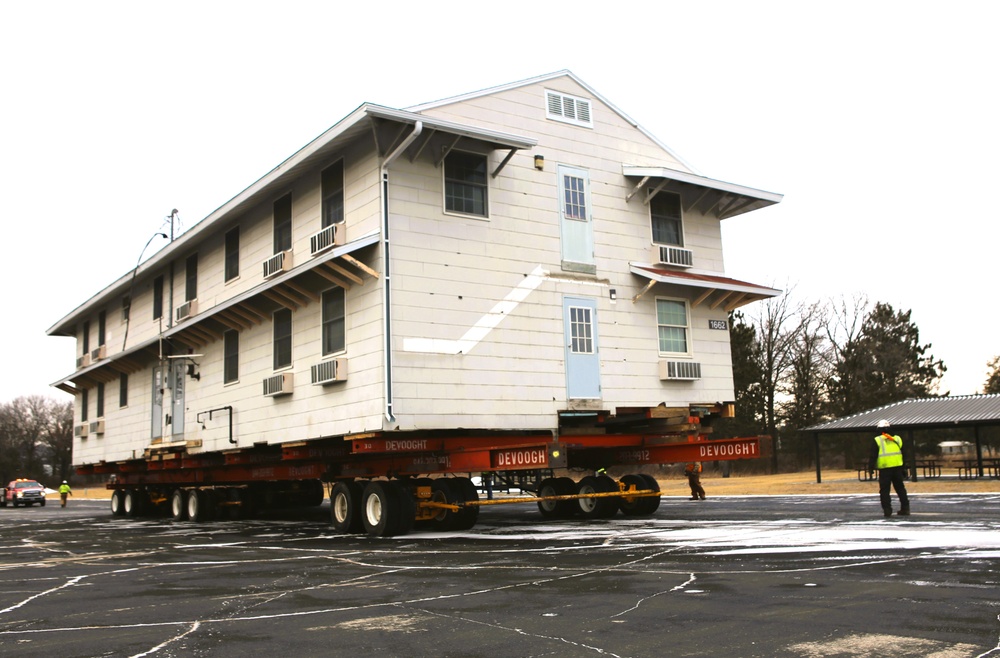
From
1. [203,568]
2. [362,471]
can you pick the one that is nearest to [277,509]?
[362,471]

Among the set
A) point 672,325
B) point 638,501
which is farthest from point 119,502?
point 672,325

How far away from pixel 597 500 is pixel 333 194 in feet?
26.4

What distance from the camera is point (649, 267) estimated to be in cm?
1873

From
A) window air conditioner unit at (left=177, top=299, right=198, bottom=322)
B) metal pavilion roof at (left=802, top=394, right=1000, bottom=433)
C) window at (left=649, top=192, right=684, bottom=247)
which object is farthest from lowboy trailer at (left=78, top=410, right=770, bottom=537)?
metal pavilion roof at (left=802, top=394, right=1000, bottom=433)

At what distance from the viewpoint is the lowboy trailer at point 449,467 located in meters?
15.7

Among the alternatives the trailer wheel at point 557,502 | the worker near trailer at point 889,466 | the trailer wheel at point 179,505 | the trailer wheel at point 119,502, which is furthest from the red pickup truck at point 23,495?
the worker near trailer at point 889,466

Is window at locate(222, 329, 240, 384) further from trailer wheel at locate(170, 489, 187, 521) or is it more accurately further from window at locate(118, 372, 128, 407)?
window at locate(118, 372, 128, 407)

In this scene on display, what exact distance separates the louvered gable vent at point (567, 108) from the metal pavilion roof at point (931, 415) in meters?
18.3

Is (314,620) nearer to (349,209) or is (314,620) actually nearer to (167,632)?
(167,632)

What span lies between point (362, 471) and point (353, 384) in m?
2.04

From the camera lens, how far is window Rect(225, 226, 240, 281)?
21391 millimetres

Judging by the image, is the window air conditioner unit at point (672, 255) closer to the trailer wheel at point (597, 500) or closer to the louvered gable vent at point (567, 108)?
the louvered gable vent at point (567, 108)

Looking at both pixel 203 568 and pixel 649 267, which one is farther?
pixel 649 267

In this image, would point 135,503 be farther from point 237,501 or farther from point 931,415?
point 931,415
